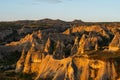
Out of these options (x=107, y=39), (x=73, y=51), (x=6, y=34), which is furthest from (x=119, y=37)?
(x=6, y=34)

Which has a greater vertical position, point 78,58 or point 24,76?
point 78,58

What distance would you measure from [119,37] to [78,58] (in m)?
29.7

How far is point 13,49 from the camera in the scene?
9081 cm

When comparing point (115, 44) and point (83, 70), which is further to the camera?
point (115, 44)

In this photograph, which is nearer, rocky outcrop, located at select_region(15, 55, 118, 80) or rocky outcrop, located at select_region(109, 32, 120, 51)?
rocky outcrop, located at select_region(15, 55, 118, 80)

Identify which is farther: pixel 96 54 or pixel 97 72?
pixel 96 54

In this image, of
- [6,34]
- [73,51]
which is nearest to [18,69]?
[73,51]

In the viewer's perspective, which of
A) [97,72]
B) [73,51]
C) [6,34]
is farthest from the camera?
[6,34]

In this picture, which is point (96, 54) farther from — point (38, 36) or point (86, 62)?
point (38, 36)

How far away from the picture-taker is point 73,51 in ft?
246

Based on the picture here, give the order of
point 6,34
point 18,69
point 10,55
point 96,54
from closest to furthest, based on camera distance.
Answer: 1. point 96,54
2. point 18,69
3. point 10,55
4. point 6,34

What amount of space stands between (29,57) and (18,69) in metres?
3.11

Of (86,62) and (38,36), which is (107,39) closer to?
(38,36)

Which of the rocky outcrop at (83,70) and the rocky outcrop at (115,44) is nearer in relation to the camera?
the rocky outcrop at (83,70)
